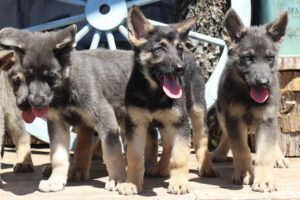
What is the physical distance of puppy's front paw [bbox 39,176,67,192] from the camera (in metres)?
3.59

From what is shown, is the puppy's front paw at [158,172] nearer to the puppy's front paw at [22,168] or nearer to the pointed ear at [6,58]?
the puppy's front paw at [22,168]

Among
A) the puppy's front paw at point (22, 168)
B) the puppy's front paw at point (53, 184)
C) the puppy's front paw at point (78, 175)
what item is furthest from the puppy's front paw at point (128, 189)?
the puppy's front paw at point (22, 168)

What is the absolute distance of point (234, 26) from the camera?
3.83 metres

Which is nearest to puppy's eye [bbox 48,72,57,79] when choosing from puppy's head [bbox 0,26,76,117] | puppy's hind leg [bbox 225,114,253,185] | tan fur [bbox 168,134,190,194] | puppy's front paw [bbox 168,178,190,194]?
puppy's head [bbox 0,26,76,117]

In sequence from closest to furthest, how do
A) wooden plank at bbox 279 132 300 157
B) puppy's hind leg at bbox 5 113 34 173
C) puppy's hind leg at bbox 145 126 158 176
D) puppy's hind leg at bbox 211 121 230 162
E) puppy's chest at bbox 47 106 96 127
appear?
1. puppy's chest at bbox 47 106 96 127
2. puppy's hind leg at bbox 145 126 158 176
3. puppy's hind leg at bbox 5 113 34 173
4. puppy's hind leg at bbox 211 121 230 162
5. wooden plank at bbox 279 132 300 157

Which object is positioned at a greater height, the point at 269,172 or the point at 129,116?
the point at 129,116

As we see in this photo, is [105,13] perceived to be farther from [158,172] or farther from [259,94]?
[259,94]

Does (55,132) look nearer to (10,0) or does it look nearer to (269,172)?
(269,172)

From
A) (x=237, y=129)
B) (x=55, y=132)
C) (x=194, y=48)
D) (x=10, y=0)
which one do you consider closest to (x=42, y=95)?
(x=55, y=132)

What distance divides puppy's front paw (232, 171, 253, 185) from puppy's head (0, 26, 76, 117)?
4.22ft

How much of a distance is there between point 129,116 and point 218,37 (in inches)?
78.4

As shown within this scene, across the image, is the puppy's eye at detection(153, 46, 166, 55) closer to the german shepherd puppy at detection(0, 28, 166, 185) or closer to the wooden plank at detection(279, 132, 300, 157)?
the german shepherd puppy at detection(0, 28, 166, 185)

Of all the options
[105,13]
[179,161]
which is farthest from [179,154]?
[105,13]

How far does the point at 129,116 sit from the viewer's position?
3.61 meters
